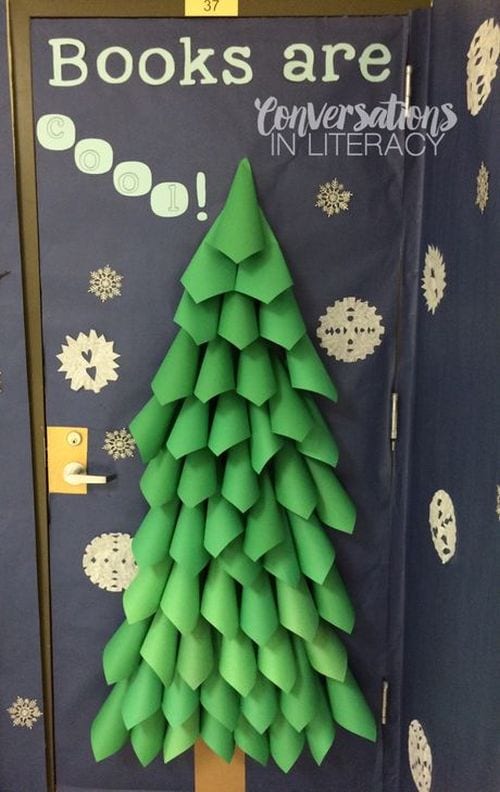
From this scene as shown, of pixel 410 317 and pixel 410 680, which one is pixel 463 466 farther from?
pixel 410 680

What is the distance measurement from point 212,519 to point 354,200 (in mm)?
742

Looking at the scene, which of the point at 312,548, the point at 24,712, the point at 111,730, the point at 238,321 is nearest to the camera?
the point at 238,321

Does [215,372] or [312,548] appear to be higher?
[215,372]

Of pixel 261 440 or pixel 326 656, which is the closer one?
pixel 261 440

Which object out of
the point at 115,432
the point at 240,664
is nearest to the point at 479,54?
the point at 115,432

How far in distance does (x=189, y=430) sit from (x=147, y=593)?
379mm

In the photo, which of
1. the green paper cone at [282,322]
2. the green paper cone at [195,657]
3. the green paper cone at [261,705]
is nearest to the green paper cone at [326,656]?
the green paper cone at [261,705]

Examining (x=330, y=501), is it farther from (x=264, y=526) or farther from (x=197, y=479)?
(x=197, y=479)

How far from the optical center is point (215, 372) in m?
1.41

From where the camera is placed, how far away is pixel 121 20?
1447mm

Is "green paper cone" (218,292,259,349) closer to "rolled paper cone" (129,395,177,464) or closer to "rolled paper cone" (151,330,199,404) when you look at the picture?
"rolled paper cone" (151,330,199,404)

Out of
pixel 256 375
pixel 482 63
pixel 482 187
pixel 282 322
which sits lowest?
pixel 256 375

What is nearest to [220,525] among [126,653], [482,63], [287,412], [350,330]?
[287,412]

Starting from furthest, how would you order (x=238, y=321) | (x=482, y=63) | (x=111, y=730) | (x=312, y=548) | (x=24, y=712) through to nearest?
(x=24, y=712) < (x=111, y=730) < (x=312, y=548) < (x=238, y=321) < (x=482, y=63)
